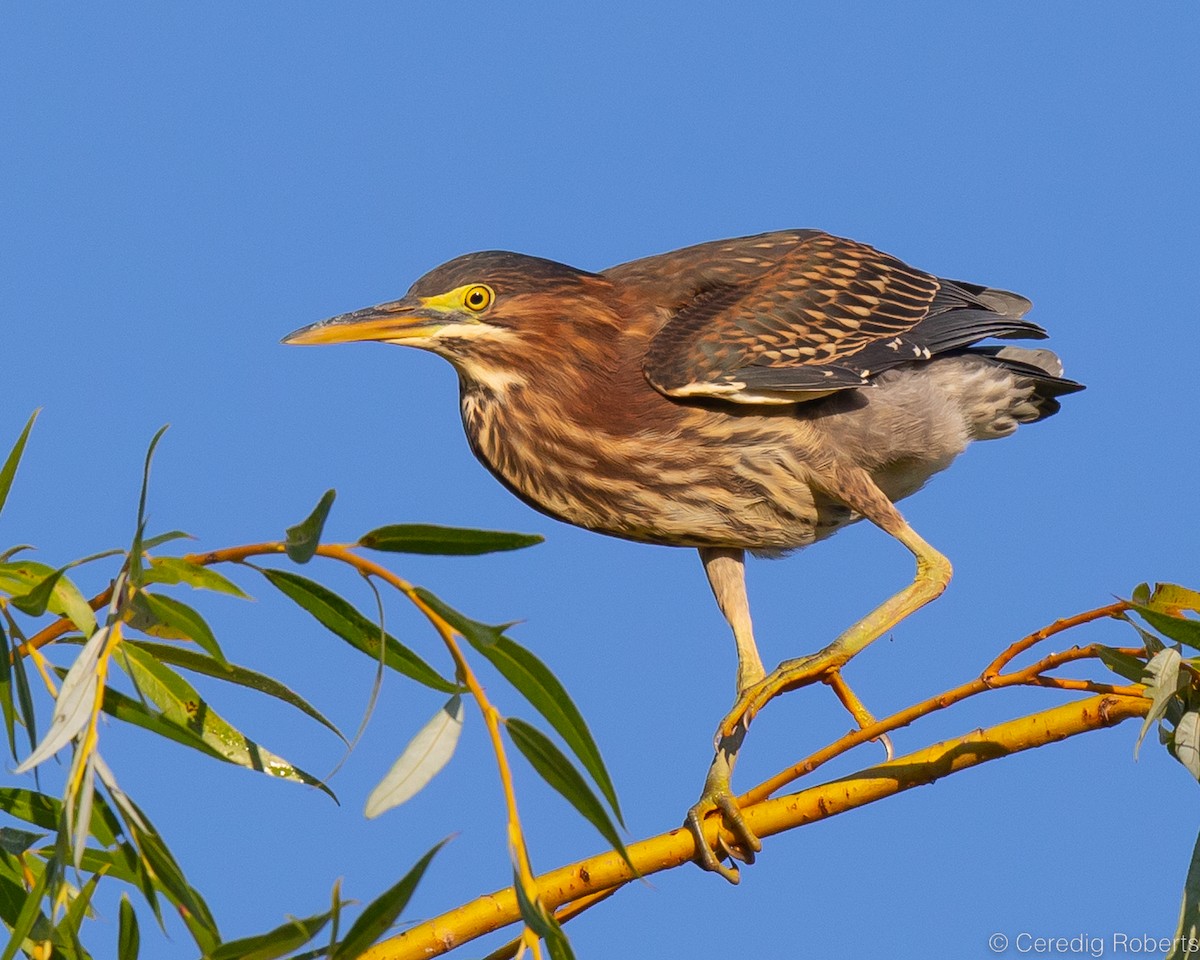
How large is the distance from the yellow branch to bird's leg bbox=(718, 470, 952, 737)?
102 centimetres

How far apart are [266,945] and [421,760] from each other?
388 millimetres

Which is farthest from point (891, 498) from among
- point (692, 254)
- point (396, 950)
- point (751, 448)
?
point (396, 950)

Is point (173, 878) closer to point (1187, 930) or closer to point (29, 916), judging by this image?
point (29, 916)

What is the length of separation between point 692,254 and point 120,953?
361cm

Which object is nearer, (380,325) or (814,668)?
(814,668)

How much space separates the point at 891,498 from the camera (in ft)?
18.1

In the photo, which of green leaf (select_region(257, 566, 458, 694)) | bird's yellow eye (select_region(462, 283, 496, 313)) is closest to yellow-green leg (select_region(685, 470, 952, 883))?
bird's yellow eye (select_region(462, 283, 496, 313))

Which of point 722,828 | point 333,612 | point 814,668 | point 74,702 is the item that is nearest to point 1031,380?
point 814,668

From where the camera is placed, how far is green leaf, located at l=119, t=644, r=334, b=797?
286 centimetres

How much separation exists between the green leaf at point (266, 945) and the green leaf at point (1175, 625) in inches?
61.6

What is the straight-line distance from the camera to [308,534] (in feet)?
7.36

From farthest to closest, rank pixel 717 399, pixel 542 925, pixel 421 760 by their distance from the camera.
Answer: pixel 717 399
pixel 421 760
pixel 542 925

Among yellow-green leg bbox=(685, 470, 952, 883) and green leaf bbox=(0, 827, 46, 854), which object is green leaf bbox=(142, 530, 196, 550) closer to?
green leaf bbox=(0, 827, 46, 854)

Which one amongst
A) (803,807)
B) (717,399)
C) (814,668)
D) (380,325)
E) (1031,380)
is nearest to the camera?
(803,807)
